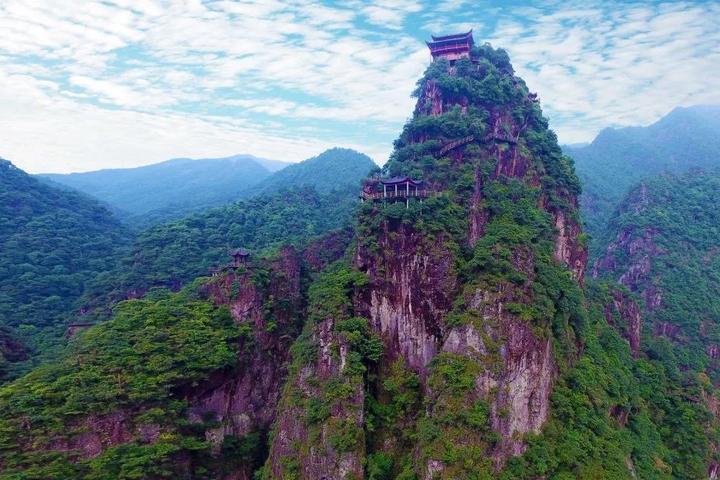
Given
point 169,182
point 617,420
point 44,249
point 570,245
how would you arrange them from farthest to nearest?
point 169,182, point 44,249, point 570,245, point 617,420

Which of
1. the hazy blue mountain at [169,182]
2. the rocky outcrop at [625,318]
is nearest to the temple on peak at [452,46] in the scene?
the rocky outcrop at [625,318]

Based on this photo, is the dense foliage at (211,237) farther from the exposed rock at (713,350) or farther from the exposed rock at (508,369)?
the exposed rock at (713,350)

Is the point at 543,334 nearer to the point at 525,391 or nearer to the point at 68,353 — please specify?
the point at 525,391

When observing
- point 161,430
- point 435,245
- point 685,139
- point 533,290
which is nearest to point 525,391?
point 533,290

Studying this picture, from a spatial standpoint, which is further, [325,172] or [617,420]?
[325,172]

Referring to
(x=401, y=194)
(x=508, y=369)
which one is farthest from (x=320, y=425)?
(x=401, y=194)

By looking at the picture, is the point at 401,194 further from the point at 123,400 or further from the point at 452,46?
the point at 123,400
